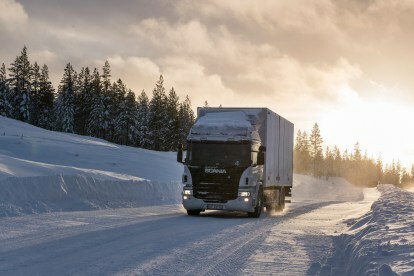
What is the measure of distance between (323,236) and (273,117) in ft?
27.7

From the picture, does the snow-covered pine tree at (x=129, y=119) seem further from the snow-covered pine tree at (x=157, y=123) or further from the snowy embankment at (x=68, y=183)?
the snowy embankment at (x=68, y=183)

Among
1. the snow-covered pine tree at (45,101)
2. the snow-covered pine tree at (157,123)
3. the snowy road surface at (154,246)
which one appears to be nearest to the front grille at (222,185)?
the snowy road surface at (154,246)

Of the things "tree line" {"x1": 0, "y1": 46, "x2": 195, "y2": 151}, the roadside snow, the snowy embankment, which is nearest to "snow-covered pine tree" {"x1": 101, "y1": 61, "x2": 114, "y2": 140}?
"tree line" {"x1": 0, "y1": 46, "x2": 195, "y2": 151}

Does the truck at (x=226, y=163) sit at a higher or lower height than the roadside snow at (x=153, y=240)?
higher

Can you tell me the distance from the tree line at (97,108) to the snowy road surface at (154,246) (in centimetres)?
8219

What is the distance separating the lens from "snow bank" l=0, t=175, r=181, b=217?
56.5ft

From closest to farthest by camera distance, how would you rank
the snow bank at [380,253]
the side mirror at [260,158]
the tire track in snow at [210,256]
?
1. the snow bank at [380,253]
2. the tire track in snow at [210,256]
3. the side mirror at [260,158]

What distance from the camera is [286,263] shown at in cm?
916

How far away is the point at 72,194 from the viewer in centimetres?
2067

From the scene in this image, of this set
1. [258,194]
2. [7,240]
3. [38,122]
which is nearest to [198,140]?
[258,194]

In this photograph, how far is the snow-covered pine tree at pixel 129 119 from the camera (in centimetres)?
9753

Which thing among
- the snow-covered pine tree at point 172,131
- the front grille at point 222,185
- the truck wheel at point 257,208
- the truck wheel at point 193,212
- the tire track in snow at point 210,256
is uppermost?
the snow-covered pine tree at point 172,131

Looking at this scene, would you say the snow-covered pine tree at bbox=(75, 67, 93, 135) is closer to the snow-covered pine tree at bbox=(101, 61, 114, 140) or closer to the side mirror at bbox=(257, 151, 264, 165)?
the snow-covered pine tree at bbox=(101, 61, 114, 140)

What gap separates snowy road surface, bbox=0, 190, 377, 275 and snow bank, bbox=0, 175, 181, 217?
1593 millimetres
